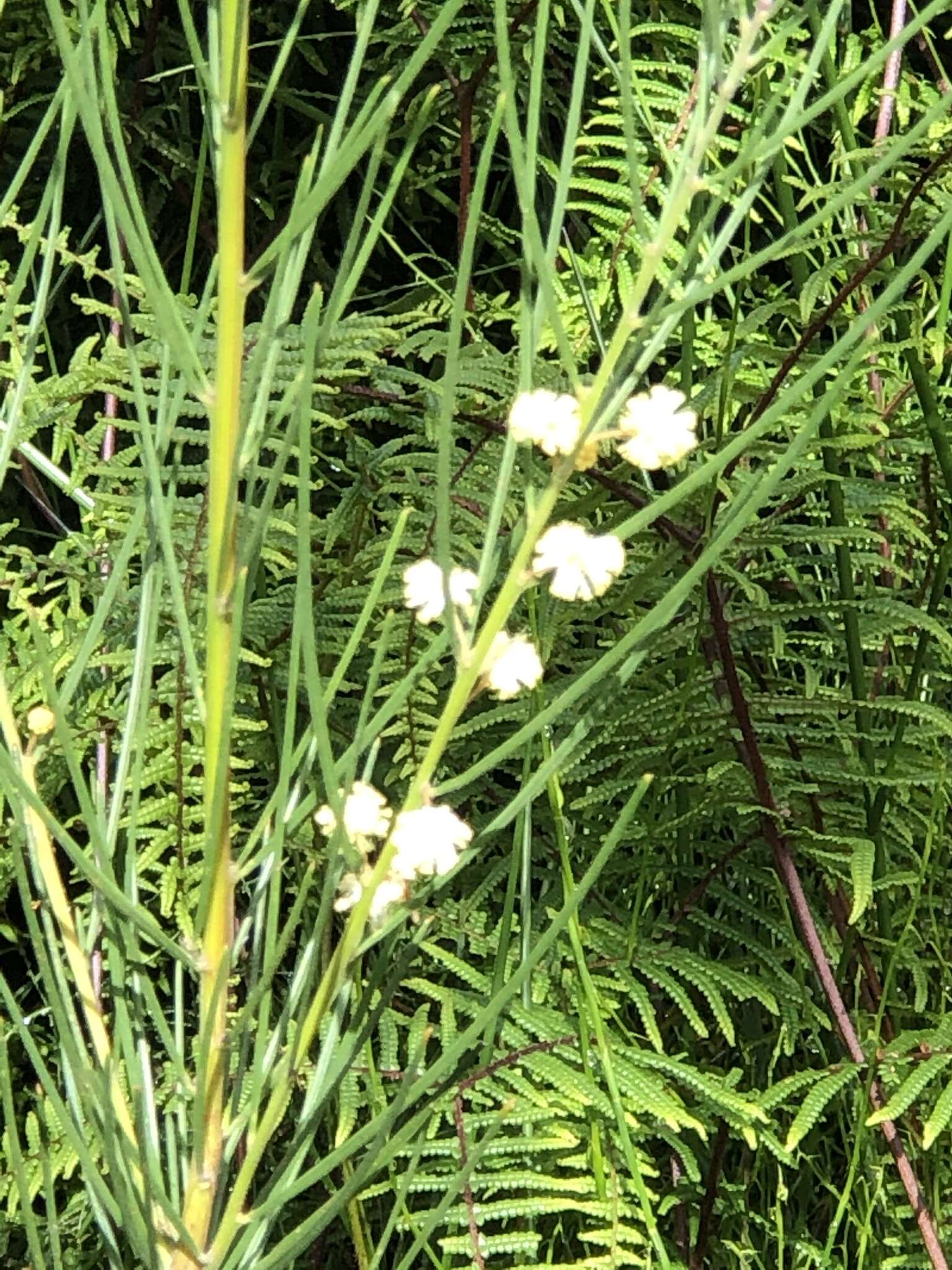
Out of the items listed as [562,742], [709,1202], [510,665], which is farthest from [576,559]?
[709,1202]

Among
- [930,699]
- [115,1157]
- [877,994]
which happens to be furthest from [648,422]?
[930,699]

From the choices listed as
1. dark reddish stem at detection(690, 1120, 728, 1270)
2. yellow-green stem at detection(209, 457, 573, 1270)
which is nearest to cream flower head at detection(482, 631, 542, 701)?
yellow-green stem at detection(209, 457, 573, 1270)

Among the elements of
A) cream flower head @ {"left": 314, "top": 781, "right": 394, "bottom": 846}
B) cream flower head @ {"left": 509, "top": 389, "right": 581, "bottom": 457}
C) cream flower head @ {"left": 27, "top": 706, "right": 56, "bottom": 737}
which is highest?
cream flower head @ {"left": 509, "top": 389, "right": 581, "bottom": 457}

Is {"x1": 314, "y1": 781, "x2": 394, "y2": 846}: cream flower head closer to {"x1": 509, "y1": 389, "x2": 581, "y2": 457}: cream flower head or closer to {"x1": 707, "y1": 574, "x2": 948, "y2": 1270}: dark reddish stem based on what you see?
{"x1": 509, "y1": 389, "x2": 581, "y2": 457}: cream flower head

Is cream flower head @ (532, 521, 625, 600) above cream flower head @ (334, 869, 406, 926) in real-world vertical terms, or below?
above

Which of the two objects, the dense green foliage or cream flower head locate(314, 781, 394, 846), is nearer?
cream flower head locate(314, 781, 394, 846)

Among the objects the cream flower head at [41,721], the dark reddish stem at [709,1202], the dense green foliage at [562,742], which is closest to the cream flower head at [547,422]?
the dense green foliage at [562,742]

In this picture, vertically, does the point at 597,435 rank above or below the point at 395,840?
above

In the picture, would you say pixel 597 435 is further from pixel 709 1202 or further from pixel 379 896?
pixel 709 1202
